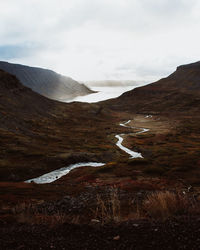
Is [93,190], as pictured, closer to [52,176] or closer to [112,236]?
[112,236]

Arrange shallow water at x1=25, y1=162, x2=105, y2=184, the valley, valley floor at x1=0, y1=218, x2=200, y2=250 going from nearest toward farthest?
valley floor at x1=0, y1=218, x2=200, y2=250 < the valley < shallow water at x1=25, y1=162, x2=105, y2=184

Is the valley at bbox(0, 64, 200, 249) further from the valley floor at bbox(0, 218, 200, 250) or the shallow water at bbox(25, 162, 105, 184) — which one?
the shallow water at bbox(25, 162, 105, 184)

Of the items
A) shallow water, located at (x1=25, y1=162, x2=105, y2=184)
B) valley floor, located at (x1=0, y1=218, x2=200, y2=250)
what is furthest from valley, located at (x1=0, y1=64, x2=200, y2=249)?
shallow water, located at (x1=25, y1=162, x2=105, y2=184)

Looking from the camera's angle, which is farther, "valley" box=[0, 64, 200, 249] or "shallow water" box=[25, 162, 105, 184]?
"shallow water" box=[25, 162, 105, 184]

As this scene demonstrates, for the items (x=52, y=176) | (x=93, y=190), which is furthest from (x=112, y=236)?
(x=52, y=176)

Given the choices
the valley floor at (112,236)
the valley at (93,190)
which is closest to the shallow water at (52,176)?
the valley at (93,190)

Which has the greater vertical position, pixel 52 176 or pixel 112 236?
pixel 112 236

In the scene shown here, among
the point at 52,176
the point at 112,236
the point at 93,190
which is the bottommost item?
→ the point at 52,176

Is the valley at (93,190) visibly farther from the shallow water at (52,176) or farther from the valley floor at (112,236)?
the shallow water at (52,176)

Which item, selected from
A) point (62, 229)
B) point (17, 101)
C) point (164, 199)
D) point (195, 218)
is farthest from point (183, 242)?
point (17, 101)

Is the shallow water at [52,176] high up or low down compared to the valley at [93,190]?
down

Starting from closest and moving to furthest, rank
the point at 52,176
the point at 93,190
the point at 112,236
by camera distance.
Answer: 1. the point at 112,236
2. the point at 93,190
3. the point at 52,176

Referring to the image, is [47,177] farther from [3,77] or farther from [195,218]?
[3,77]

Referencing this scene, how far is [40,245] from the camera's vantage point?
20.2ft
